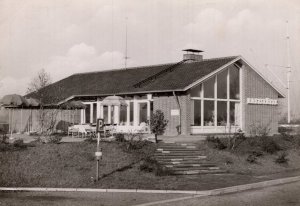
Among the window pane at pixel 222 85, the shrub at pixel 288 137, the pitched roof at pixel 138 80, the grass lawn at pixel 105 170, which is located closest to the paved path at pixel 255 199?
the grass lawn at pixel 105 170

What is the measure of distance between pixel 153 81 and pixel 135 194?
18382mm

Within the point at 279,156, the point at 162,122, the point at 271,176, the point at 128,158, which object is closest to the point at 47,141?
the point at 128,158

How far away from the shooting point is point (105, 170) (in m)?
15.9

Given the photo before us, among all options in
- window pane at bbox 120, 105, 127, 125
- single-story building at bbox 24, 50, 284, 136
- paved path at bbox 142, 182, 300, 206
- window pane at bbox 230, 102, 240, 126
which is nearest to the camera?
paved path at bbox 142, 182, 300, 206

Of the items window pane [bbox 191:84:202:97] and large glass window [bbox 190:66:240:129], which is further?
large glass window [bbox 190:66:240:129]

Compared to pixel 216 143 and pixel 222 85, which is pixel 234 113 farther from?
pixel 216 143

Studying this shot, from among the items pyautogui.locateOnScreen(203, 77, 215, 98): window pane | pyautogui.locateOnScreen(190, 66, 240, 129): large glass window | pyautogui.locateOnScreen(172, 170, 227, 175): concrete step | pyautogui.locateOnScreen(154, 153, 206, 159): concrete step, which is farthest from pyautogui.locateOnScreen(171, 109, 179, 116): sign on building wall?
pyautogui.locateOnScreen(172, 170, 227, 175): concrete step

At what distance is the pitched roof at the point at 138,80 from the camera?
2930 cm

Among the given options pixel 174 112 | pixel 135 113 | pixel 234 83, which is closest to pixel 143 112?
pixel 135 113

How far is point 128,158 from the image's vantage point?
57.1 feet

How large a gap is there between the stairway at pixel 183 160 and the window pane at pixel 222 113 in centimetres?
955

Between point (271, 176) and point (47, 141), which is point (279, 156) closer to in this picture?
point (271, 176)

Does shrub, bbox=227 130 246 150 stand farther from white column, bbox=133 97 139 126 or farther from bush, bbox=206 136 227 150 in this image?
white column, bbox=133 97 139 126

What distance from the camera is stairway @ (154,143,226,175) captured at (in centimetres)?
1775
